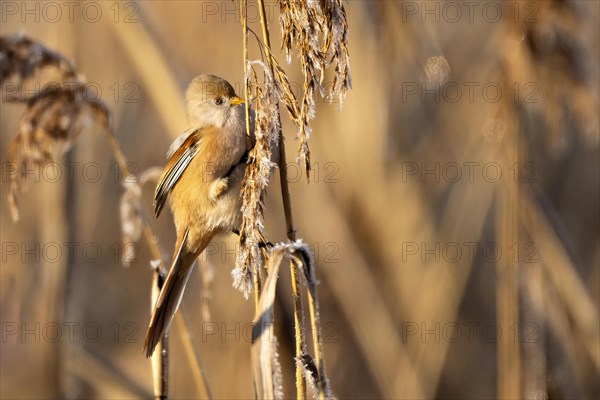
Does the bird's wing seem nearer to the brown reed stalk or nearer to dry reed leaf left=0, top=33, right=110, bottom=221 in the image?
dry reed leaf left=0, top=33, right=110, bottom=221

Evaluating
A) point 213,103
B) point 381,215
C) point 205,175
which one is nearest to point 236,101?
point 213,103

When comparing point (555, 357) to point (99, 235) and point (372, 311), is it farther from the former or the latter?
point (99, 235)

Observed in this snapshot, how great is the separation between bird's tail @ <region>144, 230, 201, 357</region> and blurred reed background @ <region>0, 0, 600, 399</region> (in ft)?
0.82

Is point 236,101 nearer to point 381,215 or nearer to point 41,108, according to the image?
point 41,108

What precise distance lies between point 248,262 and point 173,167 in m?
0.89

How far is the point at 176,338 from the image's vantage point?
163 inches

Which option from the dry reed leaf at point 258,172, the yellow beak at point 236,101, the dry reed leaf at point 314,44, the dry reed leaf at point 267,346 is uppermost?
the yellow beak at point 236,101

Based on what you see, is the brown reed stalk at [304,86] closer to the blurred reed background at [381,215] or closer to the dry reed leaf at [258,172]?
the dry reed leaf at [258,172]

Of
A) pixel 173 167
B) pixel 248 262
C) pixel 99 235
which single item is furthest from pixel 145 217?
pixel 99 235

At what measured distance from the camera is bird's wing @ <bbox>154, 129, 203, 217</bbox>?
2.24 metres

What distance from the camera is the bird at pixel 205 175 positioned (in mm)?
2061

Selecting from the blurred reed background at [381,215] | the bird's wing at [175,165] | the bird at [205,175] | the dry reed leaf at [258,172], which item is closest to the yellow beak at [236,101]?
the bird at [205,175]

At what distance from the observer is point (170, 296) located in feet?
6.10

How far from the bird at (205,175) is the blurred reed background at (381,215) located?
0.21 meters
